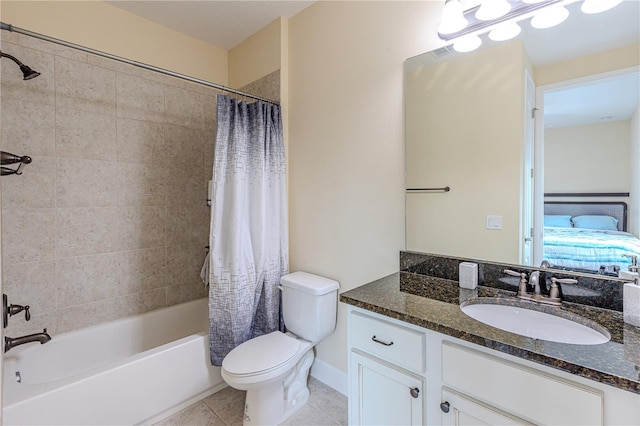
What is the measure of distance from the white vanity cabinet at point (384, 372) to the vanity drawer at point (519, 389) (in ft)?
0.37

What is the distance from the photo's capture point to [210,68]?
2668mm

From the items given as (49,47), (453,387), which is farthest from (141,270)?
(453,387)

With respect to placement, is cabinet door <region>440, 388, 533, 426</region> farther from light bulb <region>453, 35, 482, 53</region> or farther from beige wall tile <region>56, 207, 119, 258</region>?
beige wall tile <region>56, 207, 119, 258</region>

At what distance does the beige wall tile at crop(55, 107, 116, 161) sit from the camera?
1918 mm

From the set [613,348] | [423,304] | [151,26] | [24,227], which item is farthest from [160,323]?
[613,348]

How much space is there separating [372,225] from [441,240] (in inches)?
16.1

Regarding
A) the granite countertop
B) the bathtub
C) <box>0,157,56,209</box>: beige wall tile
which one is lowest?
the bathtub

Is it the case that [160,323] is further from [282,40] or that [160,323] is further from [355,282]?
[282,40]

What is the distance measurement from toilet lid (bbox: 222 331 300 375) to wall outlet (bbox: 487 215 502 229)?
124cm

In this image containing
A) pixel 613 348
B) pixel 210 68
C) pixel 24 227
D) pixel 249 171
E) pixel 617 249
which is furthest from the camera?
pixel 210 68

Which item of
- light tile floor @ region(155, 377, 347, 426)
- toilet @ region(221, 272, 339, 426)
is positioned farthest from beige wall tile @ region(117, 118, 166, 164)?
light tile floor @ region(155, 377, 347, 426)

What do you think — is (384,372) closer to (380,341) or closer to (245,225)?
(380,341)

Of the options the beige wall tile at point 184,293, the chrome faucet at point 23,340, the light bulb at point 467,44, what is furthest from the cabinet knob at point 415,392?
the beige wall tile at point 184,293

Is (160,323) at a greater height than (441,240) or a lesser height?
lesser
